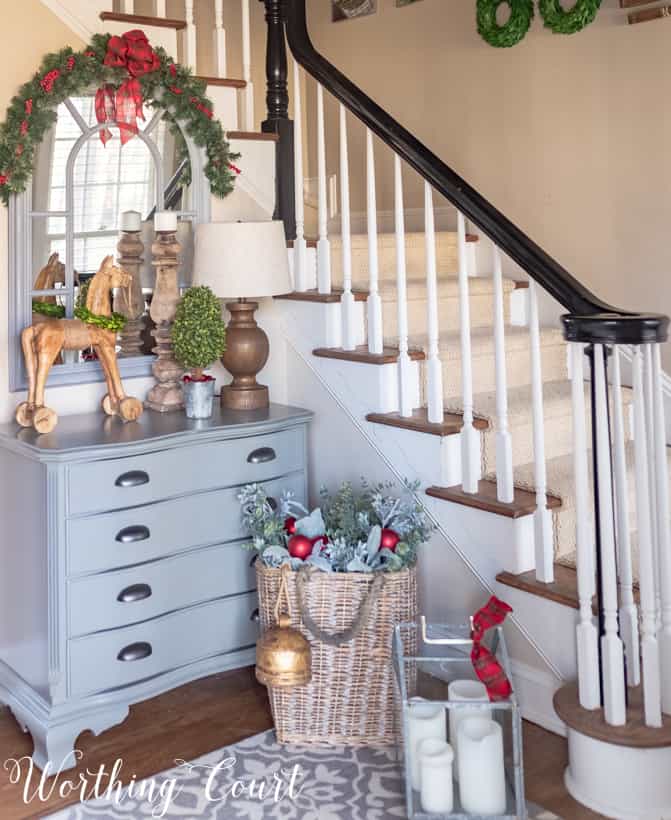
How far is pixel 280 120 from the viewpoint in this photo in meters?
3.50

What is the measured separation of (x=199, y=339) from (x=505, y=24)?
192 centimetres

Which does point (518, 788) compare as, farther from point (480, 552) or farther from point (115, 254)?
point (115, 254)

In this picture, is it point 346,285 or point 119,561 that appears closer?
point 119,561

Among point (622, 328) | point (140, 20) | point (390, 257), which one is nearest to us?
point (622, 328)

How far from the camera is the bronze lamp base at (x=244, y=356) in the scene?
3217 mm

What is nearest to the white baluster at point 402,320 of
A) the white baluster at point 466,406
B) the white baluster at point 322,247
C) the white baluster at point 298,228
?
the white baluster at point 466,406

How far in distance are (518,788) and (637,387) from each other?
985 millimetres

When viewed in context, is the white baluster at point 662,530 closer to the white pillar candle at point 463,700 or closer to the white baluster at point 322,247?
the white pillar candle at point 463,700

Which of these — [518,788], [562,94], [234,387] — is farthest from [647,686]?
[562,94]

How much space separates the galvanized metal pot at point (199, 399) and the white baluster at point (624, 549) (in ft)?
4.26

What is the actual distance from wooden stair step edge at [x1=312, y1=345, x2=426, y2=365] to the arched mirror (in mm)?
603

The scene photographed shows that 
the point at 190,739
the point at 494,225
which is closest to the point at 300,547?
the point at 190,739

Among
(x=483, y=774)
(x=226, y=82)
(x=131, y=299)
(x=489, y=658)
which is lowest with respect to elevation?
(x=483, y=774)

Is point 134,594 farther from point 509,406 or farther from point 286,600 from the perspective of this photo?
point 509,406
